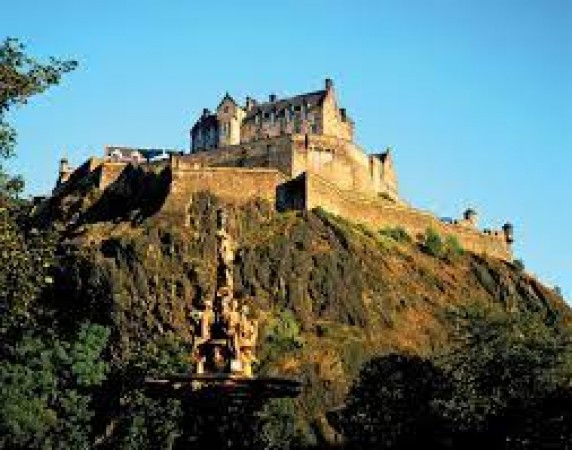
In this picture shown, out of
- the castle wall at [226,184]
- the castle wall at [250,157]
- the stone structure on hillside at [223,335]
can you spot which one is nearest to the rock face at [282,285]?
the castle wall at [226,184]

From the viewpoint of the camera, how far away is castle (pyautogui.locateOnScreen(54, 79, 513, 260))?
3839 inches

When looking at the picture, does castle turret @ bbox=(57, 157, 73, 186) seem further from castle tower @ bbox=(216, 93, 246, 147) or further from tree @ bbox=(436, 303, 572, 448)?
tree @ bbox=(436, 303, 572, 448)

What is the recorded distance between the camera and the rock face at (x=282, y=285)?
8019 centimetres

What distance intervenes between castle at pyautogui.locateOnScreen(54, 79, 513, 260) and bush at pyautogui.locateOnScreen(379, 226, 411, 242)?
0.94 m

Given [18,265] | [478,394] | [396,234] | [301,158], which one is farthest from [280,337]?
[18,265]

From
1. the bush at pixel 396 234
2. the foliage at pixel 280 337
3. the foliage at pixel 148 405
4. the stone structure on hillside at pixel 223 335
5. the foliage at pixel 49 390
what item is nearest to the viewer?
the stone structure on hillside at pixel 223 335

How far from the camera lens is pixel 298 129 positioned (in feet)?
400

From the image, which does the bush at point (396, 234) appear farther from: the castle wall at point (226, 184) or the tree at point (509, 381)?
the tree at point (509, 381)

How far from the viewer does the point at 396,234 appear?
349ft

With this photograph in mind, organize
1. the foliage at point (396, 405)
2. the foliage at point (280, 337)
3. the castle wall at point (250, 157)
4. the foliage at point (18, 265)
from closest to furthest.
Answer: the foliage at point (18, 265) < the foliage at point (396, 405) < the foliage at point (280, 337) < the castle wall at point (250, 157)

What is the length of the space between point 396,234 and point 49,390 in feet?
169

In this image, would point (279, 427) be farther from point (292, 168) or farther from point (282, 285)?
point (292, 168)

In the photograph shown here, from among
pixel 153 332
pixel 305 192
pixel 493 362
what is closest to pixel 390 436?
pixel 493 362

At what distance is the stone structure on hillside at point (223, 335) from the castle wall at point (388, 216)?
69866mm
